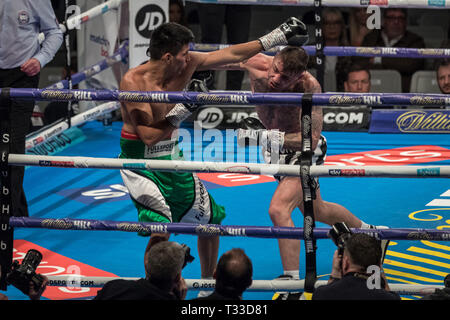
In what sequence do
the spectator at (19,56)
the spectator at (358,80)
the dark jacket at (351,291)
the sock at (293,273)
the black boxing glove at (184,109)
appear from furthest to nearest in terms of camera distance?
the spectator at (358,80) < the spectator at (19,56) < the sock at (293,273) < the black boxing glove at (184,109) < the dark jacket at (351,291)

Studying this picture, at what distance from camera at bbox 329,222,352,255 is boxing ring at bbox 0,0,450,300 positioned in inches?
4.2

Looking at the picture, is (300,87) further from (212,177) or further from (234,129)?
(234,129)

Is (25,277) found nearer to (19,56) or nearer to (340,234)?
(340,234)

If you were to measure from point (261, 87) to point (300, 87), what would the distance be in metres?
0.32

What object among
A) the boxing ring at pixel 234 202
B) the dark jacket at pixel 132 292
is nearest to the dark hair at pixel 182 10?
the boxing ring at pixel 234 202

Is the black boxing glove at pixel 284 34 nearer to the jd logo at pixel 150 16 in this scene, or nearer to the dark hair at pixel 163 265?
the dark hair at pixel 163 265

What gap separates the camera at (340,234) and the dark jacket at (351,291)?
21cm

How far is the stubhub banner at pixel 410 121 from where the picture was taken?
7113mm

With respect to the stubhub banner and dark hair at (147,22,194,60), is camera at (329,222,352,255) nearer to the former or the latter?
dark hair at (147,22,194,60)

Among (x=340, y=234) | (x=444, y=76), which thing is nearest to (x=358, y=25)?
(x=444, y=76)

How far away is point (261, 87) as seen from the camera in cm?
463

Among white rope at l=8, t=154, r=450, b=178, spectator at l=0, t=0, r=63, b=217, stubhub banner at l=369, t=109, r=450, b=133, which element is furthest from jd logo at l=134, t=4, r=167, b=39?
white rope at l=8, t=154, r=450, b=178

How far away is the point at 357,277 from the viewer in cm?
278
